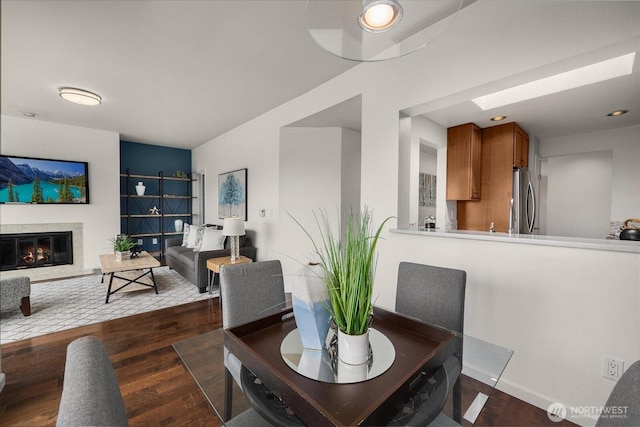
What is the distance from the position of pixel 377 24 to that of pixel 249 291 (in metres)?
1.54

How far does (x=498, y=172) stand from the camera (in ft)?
11.5

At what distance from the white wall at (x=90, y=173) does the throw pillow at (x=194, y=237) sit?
1.43m

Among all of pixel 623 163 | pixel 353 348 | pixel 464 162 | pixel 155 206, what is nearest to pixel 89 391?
pixel 353 348

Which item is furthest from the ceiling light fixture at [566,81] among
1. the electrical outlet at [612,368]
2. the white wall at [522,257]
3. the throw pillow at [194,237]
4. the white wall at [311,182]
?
the throw pillow at [194,237]

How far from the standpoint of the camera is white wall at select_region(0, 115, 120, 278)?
452 centimetres

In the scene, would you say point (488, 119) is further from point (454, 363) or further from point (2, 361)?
point (2, 361)

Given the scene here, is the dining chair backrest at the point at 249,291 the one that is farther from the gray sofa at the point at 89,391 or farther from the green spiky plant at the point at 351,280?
the gray sofa at the point at 89,391

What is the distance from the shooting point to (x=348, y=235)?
1169mm

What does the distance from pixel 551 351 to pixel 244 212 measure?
13.4 ft

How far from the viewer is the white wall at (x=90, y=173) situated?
4.52 metres

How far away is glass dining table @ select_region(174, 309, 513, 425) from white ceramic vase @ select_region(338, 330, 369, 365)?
5 centimetres

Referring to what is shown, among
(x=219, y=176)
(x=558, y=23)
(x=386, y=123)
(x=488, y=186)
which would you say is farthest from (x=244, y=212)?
(x=558, y=23)

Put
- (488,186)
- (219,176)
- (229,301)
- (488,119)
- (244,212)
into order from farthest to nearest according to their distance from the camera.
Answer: (219,176)
(244,212)
(488,186)
(488,119)
(229,301)

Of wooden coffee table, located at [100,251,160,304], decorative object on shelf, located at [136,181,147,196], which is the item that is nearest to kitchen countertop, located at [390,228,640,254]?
wooden coffee table, located at [100,251,160,304]
